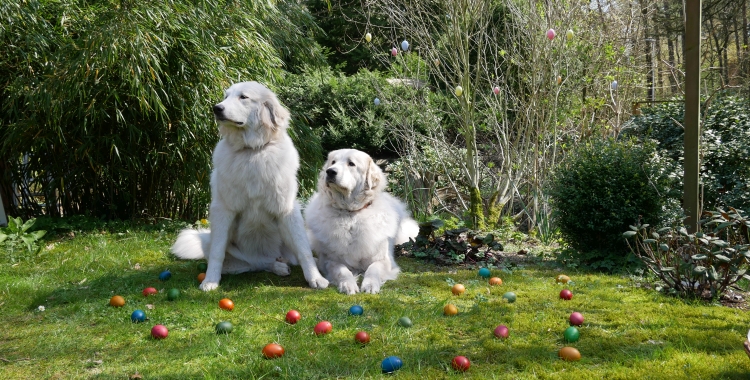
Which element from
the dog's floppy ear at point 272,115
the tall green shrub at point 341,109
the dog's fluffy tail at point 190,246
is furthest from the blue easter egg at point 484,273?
the tall green shrub at point 341,109

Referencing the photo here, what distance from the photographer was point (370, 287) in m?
3.78

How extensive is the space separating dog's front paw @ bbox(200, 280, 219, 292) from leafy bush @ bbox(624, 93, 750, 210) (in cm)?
375

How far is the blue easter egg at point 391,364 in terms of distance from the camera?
7.85 ft

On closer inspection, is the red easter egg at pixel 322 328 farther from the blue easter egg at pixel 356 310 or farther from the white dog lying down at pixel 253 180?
the white dog lying down at pixel 253 180

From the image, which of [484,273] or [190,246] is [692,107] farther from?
[190,246]

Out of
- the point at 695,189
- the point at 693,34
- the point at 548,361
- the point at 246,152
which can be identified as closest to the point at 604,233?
the point at 695,189

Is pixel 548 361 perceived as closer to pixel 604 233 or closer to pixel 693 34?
pixel 604 233

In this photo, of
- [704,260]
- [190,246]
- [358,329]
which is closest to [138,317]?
[358,329]

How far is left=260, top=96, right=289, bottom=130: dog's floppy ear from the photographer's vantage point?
384cm

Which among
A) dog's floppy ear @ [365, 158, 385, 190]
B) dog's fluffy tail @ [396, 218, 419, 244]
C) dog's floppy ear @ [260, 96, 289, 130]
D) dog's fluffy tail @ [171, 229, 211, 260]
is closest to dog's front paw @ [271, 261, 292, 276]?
dog's fluffy tail @ [171, 229, 211, 260]

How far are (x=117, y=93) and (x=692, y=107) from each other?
4643mm

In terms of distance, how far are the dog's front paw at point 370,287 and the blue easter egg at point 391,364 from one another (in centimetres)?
132

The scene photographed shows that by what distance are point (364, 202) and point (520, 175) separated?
2.65 m

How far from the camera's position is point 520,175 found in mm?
6250
